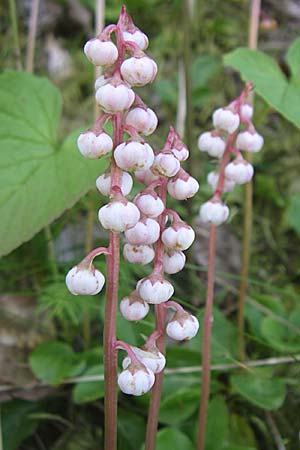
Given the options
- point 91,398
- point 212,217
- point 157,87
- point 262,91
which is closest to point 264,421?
point 91,398

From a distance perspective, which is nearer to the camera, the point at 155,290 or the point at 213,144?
the point at 155,290

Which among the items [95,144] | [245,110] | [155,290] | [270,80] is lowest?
[155,290]

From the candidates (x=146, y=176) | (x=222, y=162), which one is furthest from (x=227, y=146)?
(x=146, y=176)

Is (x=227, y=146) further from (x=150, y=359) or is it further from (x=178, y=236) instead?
(x=150, y=359)

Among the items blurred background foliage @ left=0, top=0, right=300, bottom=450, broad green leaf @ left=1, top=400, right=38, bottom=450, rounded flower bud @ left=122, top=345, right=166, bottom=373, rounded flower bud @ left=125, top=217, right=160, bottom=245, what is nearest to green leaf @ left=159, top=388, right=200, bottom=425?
blurred background foliage @ left=0, top=0, right=300, bottom=450

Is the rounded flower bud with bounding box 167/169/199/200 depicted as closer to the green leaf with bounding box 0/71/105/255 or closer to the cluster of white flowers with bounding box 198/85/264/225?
the cluster of white flowers with bounding box 198/85/264/225

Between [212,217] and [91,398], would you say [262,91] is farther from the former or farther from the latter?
[91,398]

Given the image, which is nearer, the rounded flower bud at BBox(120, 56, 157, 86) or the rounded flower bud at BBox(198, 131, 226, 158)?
the rounded flower bud at BBox(120, 56, 157, 86)
